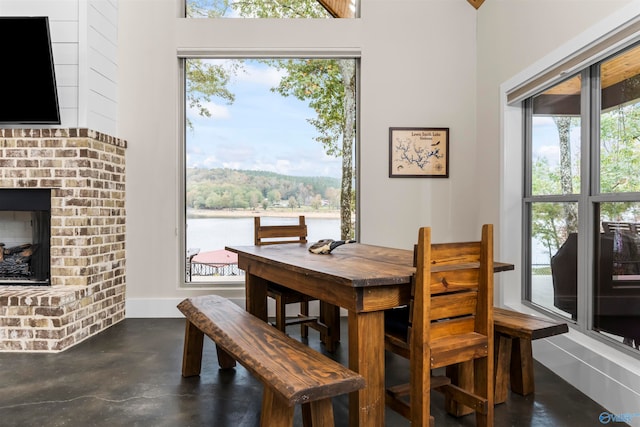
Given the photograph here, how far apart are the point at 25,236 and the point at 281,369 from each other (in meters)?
3.07

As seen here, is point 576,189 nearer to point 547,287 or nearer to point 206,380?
point 547,287

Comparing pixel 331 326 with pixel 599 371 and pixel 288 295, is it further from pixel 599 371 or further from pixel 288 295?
pixel 599 371

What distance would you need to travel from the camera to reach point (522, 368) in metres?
2.36

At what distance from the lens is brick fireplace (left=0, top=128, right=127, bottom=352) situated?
3061 millimetres

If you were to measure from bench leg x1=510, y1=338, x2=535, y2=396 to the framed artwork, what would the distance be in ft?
6.56

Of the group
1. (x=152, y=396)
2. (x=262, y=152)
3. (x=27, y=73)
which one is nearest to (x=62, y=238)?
(x=27, y=73)

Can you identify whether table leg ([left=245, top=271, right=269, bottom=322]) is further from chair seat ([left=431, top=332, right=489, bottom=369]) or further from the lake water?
chair seat ([left=431, top=332, right=489, bottom=369])

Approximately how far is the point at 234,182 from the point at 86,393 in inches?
92.5

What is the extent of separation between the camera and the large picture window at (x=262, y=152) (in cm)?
419

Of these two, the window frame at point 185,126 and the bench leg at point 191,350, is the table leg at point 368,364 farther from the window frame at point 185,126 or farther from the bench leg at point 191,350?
the window frame at point 185,126

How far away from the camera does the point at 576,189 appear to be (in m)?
2.68

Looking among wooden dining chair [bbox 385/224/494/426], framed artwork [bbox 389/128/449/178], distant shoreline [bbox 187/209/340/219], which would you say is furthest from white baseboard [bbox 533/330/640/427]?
distant shoreline [bbox 187/209/340/219]

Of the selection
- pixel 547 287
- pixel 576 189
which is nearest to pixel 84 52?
pixel 576 189

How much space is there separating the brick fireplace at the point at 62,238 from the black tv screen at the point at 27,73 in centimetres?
14
